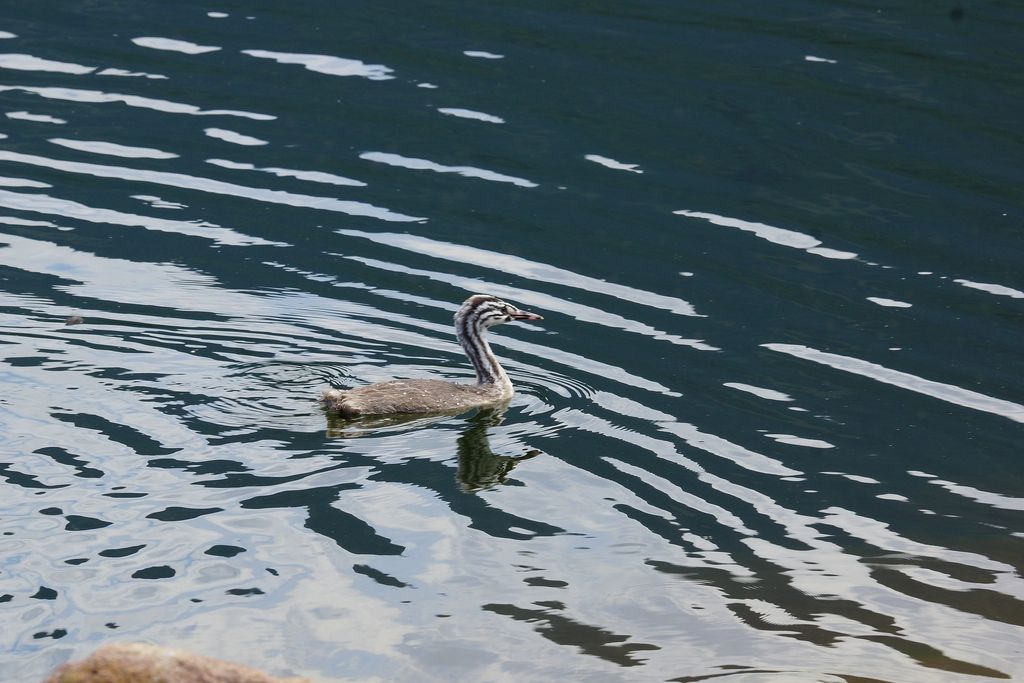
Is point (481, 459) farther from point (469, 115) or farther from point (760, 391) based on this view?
point (469, 115)

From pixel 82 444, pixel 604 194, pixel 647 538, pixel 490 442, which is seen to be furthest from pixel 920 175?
pixel 82 444

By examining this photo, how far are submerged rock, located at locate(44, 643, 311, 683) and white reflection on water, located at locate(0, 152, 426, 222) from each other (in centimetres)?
1140

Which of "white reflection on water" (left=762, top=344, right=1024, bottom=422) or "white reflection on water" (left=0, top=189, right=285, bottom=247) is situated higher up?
"white reflection on water" (left=0, top=189, right=285, bottom=247)

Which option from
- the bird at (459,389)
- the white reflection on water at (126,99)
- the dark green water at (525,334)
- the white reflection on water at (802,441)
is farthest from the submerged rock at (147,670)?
the white reflection on water at (126,99)

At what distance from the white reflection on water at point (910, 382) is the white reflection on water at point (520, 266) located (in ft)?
4.20

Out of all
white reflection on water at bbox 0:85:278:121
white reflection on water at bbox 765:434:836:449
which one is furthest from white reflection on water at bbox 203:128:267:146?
white reflection on water at bbox 765:434:836:449

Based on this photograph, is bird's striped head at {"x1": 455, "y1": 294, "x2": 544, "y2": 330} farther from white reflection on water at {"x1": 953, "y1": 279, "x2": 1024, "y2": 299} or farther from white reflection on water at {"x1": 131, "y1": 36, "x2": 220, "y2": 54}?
white reflection on water at {"x1": 131, "y1": 36, "x2": 220, "y2": 54}

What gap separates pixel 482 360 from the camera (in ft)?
43.2

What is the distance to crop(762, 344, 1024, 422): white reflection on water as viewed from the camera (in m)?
12.8

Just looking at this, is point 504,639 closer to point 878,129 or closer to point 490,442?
point 490,442

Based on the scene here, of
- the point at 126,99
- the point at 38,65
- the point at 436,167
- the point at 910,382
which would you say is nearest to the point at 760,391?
the point at 910,382

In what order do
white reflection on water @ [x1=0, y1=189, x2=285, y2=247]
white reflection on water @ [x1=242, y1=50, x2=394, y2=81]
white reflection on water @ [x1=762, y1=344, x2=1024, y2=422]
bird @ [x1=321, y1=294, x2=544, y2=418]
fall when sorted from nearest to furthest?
bird @ [x1=321, y1=294, x2=544, y2=418] → white reflection on water @ [x1=762, y1=344, x2=1024, y2=422] → white reflection on water @ [x1=0, y1=189, x2=285, y2=247] → white reflection on water @ [x1=242, y1=50, x2=394, y2=81]

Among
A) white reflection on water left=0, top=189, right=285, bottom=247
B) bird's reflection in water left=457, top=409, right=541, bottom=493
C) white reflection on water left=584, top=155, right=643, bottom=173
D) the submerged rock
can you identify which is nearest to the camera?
the submerged rock

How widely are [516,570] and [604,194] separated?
341 inches
